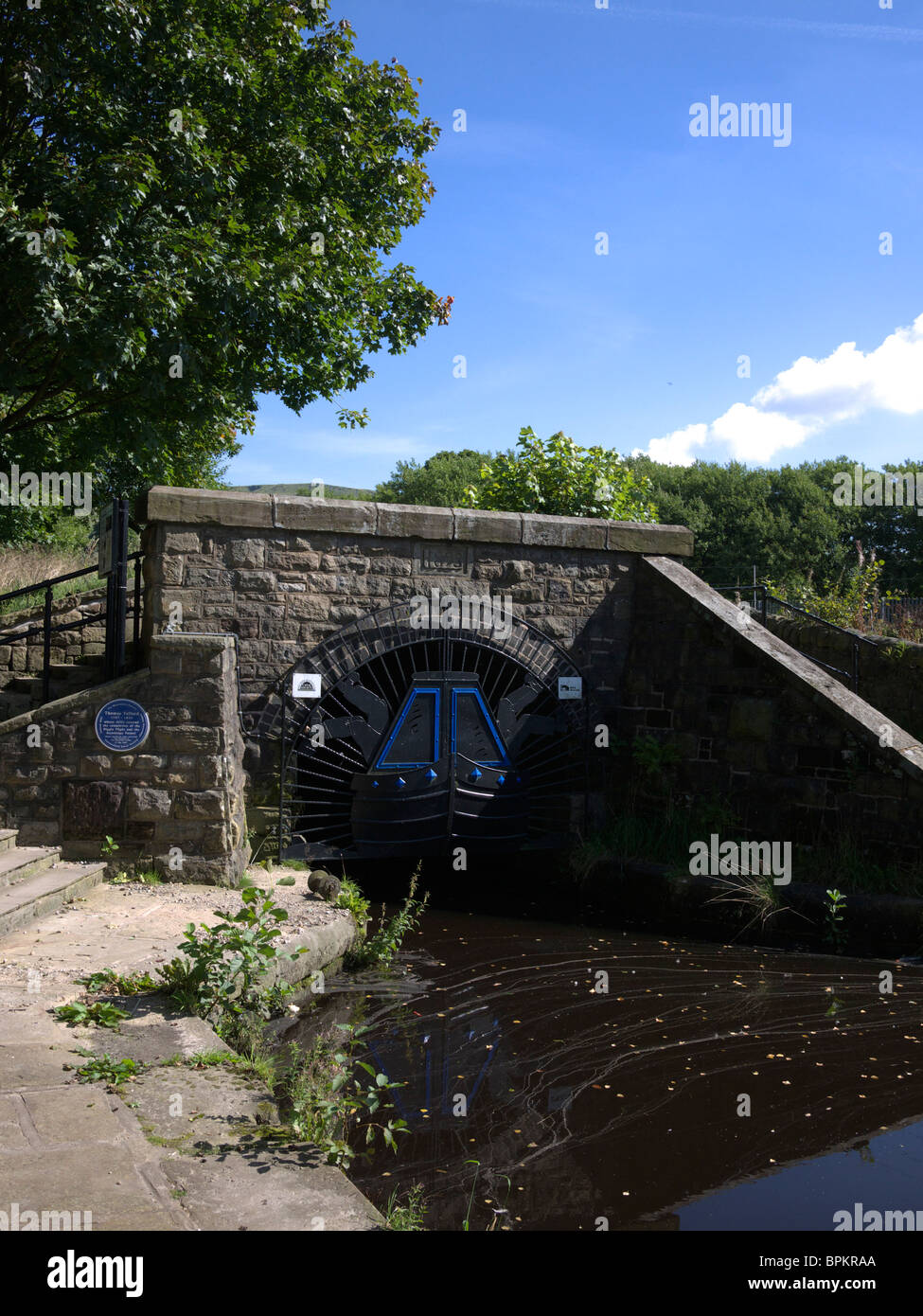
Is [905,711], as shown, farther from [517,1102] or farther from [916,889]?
[517,1102]

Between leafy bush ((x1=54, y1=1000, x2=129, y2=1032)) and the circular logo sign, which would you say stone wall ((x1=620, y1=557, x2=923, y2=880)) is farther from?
leafy bush ((x1=54, y1=1000, x2=129, y2=1032))

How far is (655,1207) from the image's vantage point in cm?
360

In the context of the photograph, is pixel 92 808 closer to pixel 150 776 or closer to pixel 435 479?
pixel 150 776

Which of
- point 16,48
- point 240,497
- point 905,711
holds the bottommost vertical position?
point 905,711

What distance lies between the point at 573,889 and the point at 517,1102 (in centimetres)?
435

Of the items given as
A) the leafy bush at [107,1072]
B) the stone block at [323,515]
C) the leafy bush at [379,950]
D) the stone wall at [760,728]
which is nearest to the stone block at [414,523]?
the stone block at [323,515]

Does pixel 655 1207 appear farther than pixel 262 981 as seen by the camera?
No

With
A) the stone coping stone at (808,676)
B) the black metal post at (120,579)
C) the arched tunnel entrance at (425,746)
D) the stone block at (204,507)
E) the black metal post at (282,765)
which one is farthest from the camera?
the arched tunnel entrance at (425,746)

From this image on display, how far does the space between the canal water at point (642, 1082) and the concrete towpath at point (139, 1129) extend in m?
0.64

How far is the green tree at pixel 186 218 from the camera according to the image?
10211 millimetres

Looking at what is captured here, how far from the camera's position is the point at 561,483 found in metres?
11.5

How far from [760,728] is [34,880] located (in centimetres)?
565

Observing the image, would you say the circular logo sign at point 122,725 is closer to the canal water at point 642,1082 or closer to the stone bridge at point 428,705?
the stone bridge at point 428,705
